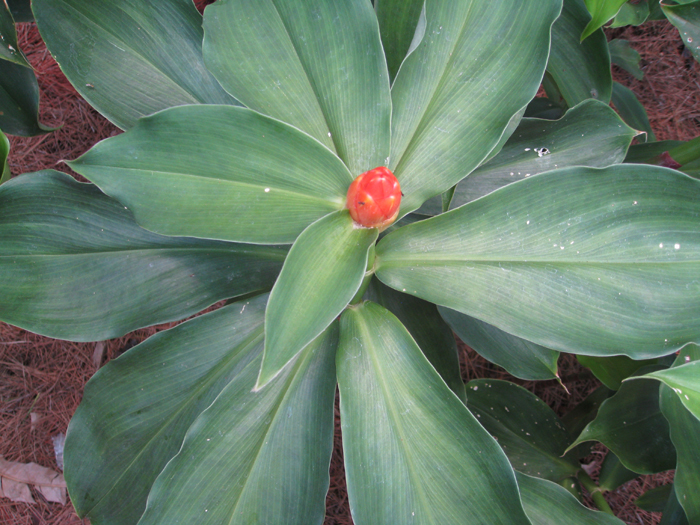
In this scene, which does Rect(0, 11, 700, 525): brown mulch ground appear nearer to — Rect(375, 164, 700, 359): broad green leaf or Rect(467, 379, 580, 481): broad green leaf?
Rect(467, 379, 580, 481): broad green leaf

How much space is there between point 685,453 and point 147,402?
107 centimetres

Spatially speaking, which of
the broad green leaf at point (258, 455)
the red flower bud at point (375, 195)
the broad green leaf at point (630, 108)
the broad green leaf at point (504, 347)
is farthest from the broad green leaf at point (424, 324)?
the broad green leaf at point (630, 108)

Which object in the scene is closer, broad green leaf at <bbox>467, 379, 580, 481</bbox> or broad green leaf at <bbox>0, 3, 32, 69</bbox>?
broad green leaf at <bbox>0, 3, 32, 69</bbox>

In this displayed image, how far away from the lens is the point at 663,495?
3.88 ft

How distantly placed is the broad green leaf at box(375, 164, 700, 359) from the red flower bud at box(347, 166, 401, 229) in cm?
19

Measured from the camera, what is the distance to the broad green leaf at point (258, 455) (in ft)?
2.56

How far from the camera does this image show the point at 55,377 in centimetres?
153

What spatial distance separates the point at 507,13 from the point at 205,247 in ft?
2.32

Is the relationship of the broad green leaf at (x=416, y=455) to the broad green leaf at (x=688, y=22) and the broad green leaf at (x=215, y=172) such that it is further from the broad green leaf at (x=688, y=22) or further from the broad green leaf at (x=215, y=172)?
the broad green leaf at (x=688, y=22)

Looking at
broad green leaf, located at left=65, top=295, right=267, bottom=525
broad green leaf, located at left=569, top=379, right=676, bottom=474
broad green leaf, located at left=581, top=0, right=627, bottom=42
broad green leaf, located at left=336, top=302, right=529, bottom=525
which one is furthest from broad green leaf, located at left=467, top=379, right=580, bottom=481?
broad green leaf, located at left=581, top=0, right=627, bottom=42

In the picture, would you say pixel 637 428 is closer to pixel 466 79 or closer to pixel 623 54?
pixel 466 79

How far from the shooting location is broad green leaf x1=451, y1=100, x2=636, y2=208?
3.17ft

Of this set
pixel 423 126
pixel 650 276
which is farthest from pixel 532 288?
pixel 423 126

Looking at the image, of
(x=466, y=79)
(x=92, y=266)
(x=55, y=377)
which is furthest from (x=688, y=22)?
(x=55, y=377)
